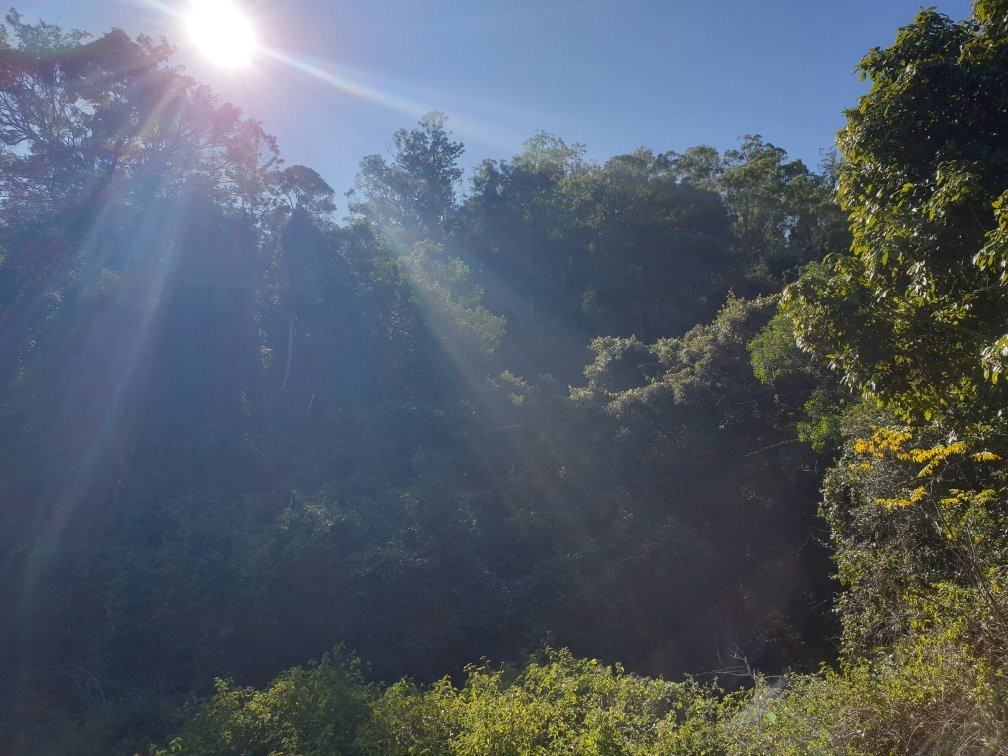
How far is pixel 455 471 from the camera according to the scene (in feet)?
45.1

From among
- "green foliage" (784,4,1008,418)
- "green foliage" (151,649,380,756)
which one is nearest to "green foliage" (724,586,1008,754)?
"green foliage" (784,4,1008,418)

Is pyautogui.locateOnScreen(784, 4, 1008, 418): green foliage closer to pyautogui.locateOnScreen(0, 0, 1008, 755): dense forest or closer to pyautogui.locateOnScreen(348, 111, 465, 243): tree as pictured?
pyautogui.locateOnScreen(0, 0, 1008, 755): dense forest

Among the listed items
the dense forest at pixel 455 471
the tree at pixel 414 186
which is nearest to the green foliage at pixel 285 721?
the dense forest at pixel 455 471

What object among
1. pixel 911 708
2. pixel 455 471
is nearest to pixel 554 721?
pixel 911 708

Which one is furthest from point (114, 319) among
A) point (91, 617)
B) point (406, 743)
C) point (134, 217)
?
point (406, 743)

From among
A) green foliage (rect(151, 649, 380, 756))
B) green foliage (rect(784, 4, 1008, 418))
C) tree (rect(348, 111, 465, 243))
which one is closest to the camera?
green foliage (rect(784, 4, 1008, 418))

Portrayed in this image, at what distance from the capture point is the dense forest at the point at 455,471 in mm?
4867

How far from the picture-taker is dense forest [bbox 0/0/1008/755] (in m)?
4.87

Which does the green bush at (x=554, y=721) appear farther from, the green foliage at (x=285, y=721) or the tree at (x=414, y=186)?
the tree at (x=414, y=186)

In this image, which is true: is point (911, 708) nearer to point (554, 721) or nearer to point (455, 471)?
point (554, 721)

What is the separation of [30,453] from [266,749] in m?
10.2

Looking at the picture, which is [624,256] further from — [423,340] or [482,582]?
[482,582]

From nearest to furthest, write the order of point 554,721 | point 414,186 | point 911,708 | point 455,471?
point 911,708 → point 554,721 → point 455,471 → point 414,186

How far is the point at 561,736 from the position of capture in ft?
16.6
